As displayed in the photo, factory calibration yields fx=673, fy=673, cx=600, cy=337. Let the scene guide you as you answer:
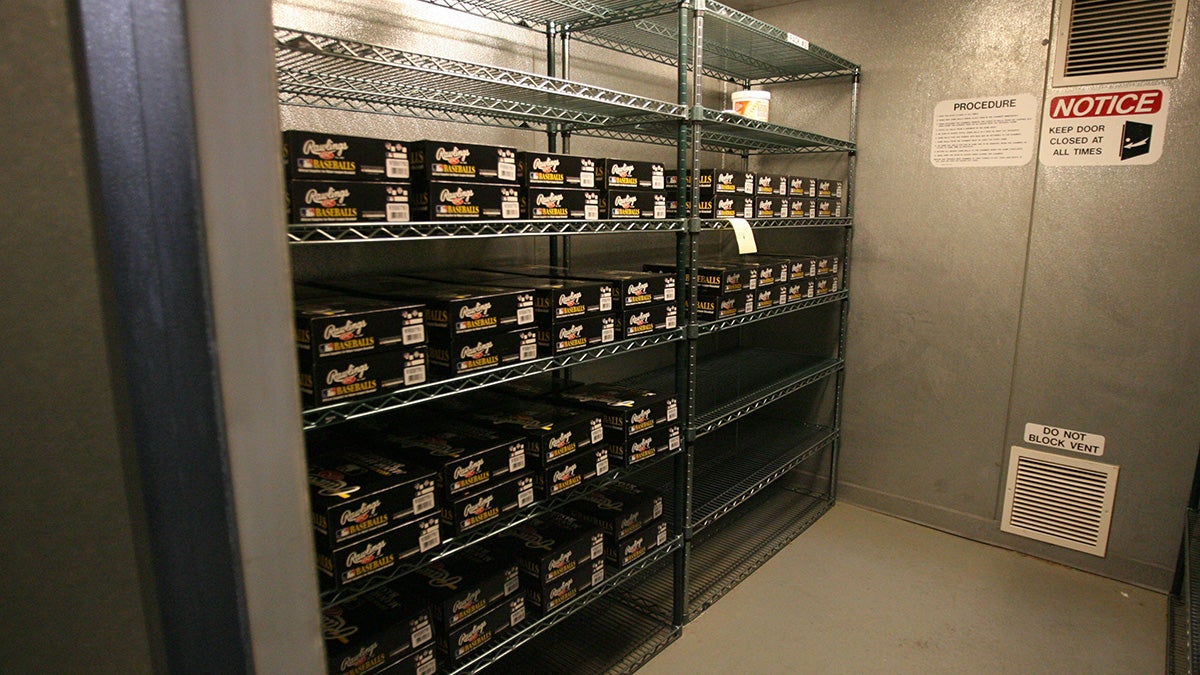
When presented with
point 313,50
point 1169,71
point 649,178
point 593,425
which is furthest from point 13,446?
point 1169,71

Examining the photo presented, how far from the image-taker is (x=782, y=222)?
9.14 feet

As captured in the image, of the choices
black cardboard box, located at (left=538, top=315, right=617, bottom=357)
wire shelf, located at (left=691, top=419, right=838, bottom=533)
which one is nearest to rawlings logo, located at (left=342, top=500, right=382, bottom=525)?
black cardboard box, located at (left=538, top=315, right=617, bottom=357)

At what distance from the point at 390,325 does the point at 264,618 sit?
1006 millimetres

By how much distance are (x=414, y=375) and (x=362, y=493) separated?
0.27 metres

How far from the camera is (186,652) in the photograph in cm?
50

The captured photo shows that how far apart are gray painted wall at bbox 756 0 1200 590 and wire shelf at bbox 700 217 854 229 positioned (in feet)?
0.76

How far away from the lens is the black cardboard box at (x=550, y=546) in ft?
6.33

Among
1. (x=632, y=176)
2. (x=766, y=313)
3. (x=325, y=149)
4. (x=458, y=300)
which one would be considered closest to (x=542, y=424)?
(x=458, y=300)

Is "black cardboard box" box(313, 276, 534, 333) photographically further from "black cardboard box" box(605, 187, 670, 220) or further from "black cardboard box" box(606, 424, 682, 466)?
"black cardboard box" box(606, 424, 682, 466)

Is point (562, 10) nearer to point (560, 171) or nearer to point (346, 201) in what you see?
point (560, 171)

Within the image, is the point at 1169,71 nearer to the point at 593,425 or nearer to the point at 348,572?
the point at 593,425

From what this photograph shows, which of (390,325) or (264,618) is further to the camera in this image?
(390,325)

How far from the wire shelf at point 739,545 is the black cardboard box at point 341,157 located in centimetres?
192

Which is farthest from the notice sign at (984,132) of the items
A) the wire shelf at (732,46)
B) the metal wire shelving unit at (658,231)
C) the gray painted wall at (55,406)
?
the gray painted wall at (55,406)
